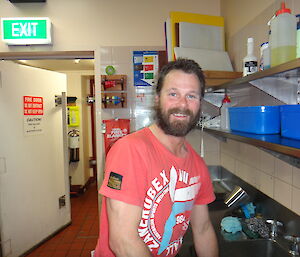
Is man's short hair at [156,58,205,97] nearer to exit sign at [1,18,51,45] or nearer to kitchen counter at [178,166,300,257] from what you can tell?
kitchen counter at [178,166,300,257]

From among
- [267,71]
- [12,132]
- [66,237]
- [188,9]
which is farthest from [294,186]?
[66,237]

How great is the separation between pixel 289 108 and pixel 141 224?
25.8 inches

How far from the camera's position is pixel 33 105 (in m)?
2.73

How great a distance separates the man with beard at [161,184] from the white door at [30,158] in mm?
1793

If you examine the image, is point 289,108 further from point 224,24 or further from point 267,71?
point 224,24

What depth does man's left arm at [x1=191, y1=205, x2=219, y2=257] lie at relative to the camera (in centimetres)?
116

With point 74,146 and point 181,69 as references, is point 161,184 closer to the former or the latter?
point 181,69

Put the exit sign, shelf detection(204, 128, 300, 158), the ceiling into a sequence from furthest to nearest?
the ceiling → the exit sign → shelf detection(204, 128, 300, 158)

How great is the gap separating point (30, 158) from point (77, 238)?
3.50 ft

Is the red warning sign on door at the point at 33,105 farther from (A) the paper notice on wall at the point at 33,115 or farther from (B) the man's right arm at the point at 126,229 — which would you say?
(B) the man's right arm at the point at 126,229

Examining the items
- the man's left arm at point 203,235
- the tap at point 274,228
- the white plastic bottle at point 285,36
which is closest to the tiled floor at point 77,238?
the man's left arm at point 203,235

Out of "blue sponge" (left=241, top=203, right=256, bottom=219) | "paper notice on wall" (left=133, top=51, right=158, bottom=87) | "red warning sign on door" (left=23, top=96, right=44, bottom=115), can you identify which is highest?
"paper notice on wall" (left=133, top=51, right=158, bottom=87)


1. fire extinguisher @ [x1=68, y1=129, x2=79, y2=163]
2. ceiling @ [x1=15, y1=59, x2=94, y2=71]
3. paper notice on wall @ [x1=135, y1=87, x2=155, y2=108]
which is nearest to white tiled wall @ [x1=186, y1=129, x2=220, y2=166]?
paper notice on wall @ [x1=135, y1=87, x2=155, y2=108]

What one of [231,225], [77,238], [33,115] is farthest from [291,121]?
[77,238]
